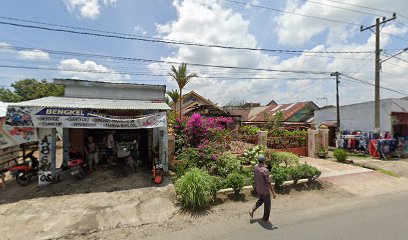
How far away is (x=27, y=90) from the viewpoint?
25.1 meters

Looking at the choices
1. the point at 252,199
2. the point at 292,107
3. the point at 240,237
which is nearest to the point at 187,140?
the point at 252,199

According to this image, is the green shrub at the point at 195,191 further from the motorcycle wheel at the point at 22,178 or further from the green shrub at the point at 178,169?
the motorcycle wheel at the point at 22,178

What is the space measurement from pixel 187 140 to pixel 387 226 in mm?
7595

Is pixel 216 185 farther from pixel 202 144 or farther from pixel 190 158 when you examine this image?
pixel 202 144

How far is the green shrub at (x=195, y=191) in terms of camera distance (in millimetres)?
6152

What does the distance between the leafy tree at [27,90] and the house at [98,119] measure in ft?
51.2

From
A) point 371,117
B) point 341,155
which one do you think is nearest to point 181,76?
point 341,155

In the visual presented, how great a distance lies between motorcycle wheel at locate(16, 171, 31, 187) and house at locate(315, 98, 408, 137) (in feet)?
75.8

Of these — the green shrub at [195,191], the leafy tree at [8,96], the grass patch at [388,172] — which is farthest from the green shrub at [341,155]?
the leafy tree at [8,96]

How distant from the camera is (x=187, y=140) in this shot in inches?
412

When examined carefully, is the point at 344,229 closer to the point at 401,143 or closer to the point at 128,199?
the point at 128,199

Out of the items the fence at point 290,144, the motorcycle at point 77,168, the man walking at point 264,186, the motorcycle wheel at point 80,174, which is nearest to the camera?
the man walking at point 264,186

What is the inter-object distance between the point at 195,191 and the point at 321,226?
3242mm

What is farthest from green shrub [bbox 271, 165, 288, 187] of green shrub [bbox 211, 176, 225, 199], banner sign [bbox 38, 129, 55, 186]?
banner sign [bbox 38, 129, 55, 186]
